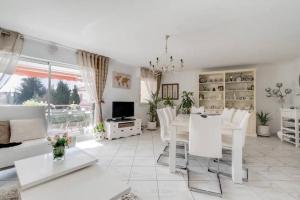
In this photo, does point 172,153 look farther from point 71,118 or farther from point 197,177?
point 71,118

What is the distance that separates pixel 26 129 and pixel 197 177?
2.85 meters

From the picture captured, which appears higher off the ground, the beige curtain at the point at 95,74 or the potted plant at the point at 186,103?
the beige curtain at the point at 95,74

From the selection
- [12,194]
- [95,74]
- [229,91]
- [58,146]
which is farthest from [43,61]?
[229,91]

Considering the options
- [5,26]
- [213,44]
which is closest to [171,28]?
[213,44]

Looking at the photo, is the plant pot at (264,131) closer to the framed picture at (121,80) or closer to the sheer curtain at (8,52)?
the framed picture at (121,80)

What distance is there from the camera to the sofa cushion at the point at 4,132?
7.72 ft

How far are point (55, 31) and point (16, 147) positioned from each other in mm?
2017

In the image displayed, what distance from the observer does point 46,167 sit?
66.6 inches

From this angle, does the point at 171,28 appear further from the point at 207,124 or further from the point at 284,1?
the point at 207,124

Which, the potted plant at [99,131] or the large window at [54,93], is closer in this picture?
the large window at [54,93]

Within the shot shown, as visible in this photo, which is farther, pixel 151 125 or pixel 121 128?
pixel 151 125

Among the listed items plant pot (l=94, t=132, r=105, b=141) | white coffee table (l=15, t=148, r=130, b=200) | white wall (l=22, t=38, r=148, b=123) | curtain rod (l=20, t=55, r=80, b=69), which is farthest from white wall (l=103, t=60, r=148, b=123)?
white coffee table (l=15, t=148, r=130, b=200)

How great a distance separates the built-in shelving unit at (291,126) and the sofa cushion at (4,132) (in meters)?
5.83

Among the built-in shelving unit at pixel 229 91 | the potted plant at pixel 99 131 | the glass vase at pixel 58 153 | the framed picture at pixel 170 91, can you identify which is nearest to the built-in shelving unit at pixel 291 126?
the built-in shelving unit at pixel 229 91
